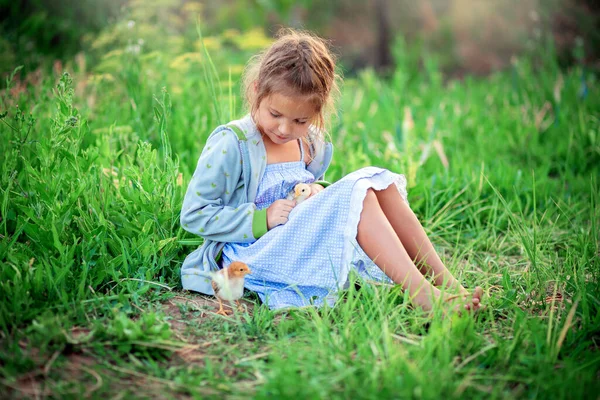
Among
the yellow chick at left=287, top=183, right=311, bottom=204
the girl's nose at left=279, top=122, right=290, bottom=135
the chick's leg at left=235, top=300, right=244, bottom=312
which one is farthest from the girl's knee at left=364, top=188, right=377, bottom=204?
the chick's leg at left=235, top=300, right=244, bottom=312

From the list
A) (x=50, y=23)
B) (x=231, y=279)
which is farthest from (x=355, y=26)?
(x=231, y=279)

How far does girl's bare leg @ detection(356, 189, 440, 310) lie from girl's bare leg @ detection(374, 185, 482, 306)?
164 mm

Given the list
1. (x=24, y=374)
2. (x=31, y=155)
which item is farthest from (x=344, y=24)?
(x=24, y=374)

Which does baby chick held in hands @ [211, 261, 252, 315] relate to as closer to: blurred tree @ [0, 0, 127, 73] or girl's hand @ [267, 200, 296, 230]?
girl's hand @ [267, 200, 296, 230]

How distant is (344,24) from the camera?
8.79 meters

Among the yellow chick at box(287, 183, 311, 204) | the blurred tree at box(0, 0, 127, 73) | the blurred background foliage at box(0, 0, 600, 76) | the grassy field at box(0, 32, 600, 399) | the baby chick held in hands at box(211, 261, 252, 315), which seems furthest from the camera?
the blurred background foliage at box(0, 0, 600, 76)

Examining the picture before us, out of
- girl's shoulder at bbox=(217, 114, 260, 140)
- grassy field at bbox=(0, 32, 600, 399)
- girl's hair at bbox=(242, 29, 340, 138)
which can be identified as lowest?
grassy field at bbox=(0, 32, 600, 399)

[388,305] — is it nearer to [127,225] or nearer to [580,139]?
[127,225]

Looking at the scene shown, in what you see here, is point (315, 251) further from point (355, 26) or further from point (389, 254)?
point (355, 26)

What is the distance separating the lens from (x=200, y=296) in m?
2.34

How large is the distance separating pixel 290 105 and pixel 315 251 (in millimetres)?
545

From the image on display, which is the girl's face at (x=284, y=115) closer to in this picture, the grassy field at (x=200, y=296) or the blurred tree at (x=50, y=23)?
the grassy field at (x=200, y=296)

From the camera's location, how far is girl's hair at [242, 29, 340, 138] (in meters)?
2.16

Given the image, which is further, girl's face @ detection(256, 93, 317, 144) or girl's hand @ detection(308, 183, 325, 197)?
girl's hand @ detection(308, 183, 325, 197)
